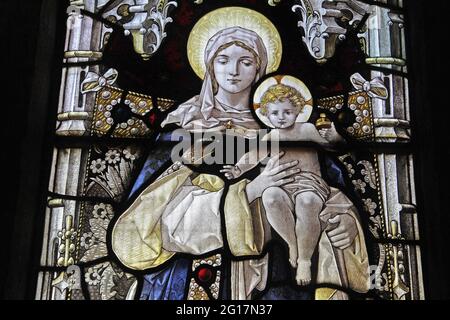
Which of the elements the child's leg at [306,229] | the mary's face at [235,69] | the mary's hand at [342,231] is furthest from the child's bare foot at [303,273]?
the mary's face at [235,69]

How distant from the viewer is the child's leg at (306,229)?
21.3 ft

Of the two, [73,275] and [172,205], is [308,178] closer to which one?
[172,205]

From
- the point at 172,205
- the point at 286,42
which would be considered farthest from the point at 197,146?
the point at 286,42

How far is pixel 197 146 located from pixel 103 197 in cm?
59

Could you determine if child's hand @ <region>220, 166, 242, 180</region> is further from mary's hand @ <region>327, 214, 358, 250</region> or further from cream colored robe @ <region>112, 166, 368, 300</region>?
mary's hand @ <region>327, 214, 358, 250</region>

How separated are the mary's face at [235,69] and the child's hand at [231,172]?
1.68 feet

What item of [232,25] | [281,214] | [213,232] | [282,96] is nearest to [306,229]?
[281,214]

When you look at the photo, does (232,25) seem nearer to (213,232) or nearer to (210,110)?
(210,110)

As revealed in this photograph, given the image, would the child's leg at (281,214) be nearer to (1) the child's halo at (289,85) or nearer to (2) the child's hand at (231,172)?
(2) the child's hand at (231,172)

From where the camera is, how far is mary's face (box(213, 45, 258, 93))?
711cm

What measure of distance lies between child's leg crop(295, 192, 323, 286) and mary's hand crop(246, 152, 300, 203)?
0.13 m

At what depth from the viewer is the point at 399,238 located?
6637 millimetres
